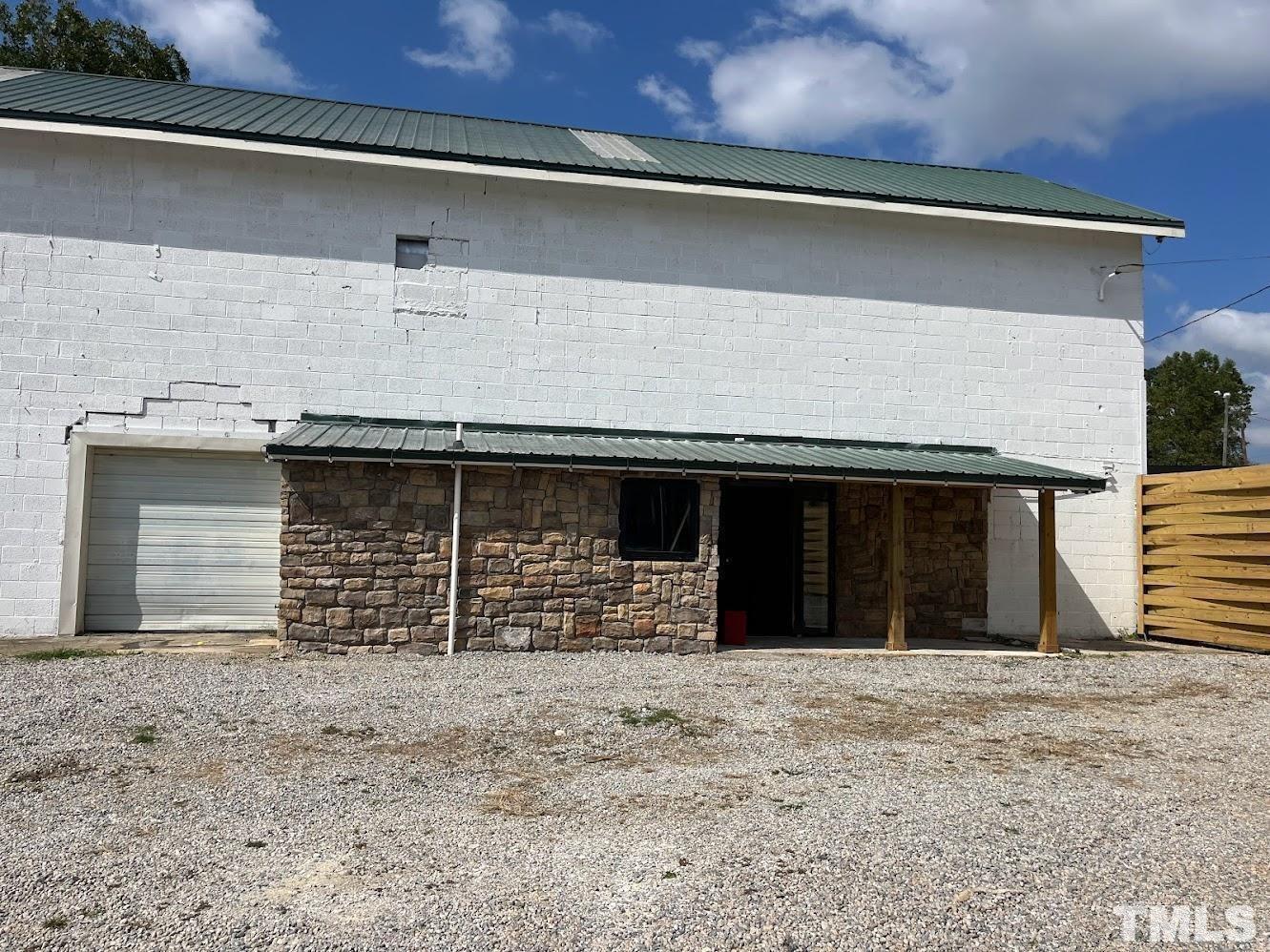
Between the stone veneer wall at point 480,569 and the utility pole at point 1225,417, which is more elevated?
the utility pole at point 1225,417

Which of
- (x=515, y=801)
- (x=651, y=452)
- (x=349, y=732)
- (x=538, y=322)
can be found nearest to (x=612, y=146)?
(x=538, y=322)

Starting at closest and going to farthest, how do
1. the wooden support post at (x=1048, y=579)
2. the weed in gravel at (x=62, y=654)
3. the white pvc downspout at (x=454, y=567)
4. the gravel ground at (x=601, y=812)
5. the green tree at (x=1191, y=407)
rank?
the gravel ground at (x=601, y=812) < the weed in gravel at (x=62, y=654) < the white pvc downspout at (x=454, y=567) < the wooden support post at (x=1048, y=579) < the green tree at (x=1191, y=407)

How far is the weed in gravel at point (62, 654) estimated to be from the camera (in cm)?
920

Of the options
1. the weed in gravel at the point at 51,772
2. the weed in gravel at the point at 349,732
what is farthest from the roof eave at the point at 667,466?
the weed in gravel at the point at 51,772

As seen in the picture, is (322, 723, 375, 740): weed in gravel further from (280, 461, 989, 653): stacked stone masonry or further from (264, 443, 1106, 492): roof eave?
(264, 443, 1106, 492): roof eave

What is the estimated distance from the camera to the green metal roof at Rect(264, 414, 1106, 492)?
32.1ft

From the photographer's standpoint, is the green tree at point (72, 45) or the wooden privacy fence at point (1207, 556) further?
the green tree at point (72, 45)

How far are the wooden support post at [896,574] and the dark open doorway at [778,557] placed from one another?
1502 millimetres

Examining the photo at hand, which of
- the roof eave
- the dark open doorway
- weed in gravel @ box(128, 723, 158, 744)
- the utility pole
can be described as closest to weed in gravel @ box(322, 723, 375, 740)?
weed in gravel @ box(128, 723, 158, 744)

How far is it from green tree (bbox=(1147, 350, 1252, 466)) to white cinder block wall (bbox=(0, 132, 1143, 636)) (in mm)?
38492

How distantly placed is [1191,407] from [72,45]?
50746 millimetres

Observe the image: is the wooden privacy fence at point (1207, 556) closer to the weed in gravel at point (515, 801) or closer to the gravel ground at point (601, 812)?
the gravel ground at point (601, 812)

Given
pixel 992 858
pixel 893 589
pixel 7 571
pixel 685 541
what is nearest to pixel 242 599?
pixel 7 571

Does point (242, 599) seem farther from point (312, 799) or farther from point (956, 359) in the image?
point (956, 359)
